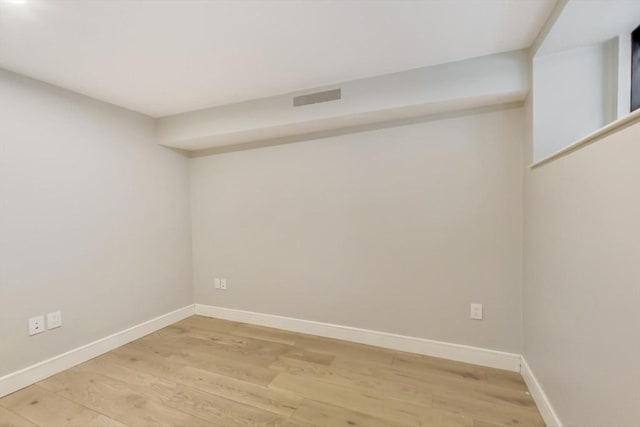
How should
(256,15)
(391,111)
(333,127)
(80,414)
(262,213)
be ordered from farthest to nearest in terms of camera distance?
(262,213)
(333,127)
(391,111)
(80,414)
(256,15)

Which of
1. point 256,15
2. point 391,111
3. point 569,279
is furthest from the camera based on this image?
point 391,111

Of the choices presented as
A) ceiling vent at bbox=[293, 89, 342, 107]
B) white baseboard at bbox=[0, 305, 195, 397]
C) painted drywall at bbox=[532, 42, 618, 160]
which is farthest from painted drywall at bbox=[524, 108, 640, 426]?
white baseboard at bbox=[0, 305, 195, 397]

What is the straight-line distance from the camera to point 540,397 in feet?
5.26

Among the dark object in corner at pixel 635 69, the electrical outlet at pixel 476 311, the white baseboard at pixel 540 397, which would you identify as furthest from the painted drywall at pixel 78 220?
the dark object in corner at pixel 635 69

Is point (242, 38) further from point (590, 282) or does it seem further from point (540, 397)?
point (540, 397)

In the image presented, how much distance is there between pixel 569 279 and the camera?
4.24 feet

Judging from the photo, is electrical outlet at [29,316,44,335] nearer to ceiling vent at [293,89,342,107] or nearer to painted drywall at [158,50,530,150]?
painted drywall at [158,50,530,150]

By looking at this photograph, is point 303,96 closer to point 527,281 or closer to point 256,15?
point 256,15

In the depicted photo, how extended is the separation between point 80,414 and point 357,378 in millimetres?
1763

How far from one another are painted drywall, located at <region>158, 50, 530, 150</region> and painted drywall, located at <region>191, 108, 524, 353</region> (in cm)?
18

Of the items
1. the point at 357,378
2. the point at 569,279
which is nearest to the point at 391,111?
the point at 569,279

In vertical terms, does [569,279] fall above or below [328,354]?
above

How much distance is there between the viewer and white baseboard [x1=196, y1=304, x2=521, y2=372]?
6.81 ft

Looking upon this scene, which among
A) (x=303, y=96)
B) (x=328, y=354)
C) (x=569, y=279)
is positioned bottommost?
(x=328, y=354)
